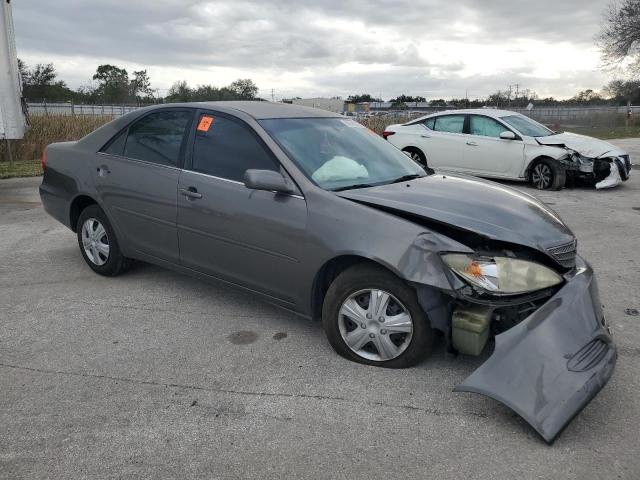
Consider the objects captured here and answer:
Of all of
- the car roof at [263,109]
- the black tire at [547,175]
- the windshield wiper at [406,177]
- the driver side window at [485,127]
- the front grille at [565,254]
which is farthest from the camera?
the driver side window at [485,127]

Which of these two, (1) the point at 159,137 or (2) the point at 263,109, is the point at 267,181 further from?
(1) the point at 159,137

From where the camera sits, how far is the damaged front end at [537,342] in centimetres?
270

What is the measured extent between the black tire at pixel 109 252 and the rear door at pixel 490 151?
772 cm

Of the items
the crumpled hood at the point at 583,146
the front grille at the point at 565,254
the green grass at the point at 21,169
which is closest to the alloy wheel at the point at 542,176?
the crumpled hood at the point at 583,146

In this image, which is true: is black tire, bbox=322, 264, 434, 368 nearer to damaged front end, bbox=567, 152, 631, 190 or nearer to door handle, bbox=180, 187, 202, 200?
door handle, bbox=180, 187, 202, 200

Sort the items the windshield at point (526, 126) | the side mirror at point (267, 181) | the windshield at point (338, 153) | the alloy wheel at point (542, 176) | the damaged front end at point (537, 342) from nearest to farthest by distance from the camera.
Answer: the damaged front end at point (537, 342) → the side mirror at point (267, 181) → the windshield at point (338, 153) → the alloy wheel at point (542, 176) → the windshield at point (526, 126)

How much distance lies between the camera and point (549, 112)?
36500mm

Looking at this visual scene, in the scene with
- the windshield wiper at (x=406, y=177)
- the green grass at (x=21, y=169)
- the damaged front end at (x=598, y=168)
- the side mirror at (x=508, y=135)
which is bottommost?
the green grass at (x=21, y=169)

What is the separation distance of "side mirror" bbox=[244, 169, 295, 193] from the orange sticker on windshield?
0.86 m

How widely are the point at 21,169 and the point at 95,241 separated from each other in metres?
8.56

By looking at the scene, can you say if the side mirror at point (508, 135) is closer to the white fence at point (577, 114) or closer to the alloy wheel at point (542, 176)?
the alloy wheel at point (542, 176)

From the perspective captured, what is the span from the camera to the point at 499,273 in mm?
3088

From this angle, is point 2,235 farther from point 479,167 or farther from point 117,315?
point 479,167

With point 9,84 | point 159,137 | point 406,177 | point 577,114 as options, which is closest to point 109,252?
point 159,137
